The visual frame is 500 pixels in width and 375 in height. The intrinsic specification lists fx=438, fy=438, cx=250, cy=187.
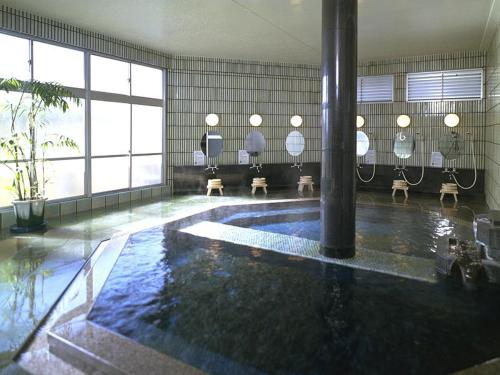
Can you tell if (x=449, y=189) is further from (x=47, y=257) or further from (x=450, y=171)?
(x=47, y=257)

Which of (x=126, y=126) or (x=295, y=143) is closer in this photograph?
(x=126, y=126)

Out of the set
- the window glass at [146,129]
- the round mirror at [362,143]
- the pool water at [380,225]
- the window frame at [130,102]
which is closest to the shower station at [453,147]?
the round mirror at [362,143]

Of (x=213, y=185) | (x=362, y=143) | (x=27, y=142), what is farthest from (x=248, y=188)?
(x=27, y=142)

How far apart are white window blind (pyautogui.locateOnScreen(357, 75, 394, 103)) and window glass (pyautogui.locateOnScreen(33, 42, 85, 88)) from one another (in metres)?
7.31

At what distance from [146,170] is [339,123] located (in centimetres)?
649

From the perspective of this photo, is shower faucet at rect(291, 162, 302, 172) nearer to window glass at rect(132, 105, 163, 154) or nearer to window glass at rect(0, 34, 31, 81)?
window glass at rect(132, 105, 163, 154)

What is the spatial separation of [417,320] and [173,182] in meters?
8.71

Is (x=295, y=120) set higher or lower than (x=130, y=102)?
lower

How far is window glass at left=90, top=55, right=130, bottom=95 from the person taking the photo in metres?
9.03

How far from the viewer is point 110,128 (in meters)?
9.55

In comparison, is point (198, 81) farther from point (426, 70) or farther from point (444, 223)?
point (444, 223)

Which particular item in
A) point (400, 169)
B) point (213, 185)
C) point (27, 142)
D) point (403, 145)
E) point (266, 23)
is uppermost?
Answer: point (266, 23)

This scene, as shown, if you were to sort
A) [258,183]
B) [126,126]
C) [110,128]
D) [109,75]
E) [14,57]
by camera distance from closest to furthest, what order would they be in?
1. [14,57]
2. [109,75]
3. [110,128]
4. [126,126]
5. [258,183]

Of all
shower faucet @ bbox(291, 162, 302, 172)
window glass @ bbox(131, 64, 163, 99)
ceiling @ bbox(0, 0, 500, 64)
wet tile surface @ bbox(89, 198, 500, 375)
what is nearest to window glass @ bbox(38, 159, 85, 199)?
window glass @ bbox(131, 64, 163, 99)
